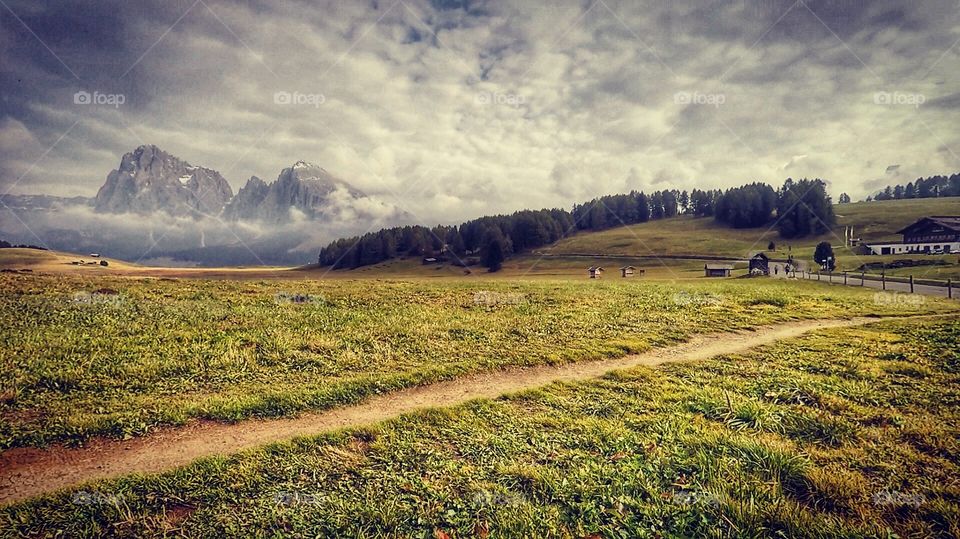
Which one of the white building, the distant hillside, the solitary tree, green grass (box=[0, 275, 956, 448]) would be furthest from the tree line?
green grass (box=[0, 275, 956, 448])

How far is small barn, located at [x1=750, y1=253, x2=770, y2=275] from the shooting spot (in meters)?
77.6

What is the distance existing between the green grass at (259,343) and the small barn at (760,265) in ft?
187

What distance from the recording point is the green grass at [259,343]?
30.6ft

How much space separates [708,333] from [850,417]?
1050 centimetres

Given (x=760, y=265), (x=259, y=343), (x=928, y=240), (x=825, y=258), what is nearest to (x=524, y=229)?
(x=760, y=265)

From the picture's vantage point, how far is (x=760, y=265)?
79.1 meters

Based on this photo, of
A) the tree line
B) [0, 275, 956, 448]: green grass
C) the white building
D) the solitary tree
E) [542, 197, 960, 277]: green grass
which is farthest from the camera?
the tree line

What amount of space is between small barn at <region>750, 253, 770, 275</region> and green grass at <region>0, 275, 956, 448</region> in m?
57.0

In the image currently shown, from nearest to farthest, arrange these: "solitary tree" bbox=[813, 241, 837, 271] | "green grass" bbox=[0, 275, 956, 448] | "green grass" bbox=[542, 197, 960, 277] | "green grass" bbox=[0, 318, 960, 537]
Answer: "green grass" bbox=[0, 318, 960, 537]
"green grass" bbox=[0, 275, 956, 448]
"solitary tree" bbox=[813, 241, 837, 271]
"green grass" bbox=[542, 197, 960, 277]

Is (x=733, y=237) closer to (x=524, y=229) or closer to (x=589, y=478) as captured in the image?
(x=524, y=229)

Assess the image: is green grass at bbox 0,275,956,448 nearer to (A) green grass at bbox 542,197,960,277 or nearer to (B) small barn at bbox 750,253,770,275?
(B) small barn at bbox 750,253,770,275

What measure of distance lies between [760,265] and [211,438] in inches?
3812

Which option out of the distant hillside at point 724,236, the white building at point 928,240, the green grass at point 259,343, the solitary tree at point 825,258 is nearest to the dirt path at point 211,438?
the green grass at point 259,343

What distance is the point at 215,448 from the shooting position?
7648 millimetres
